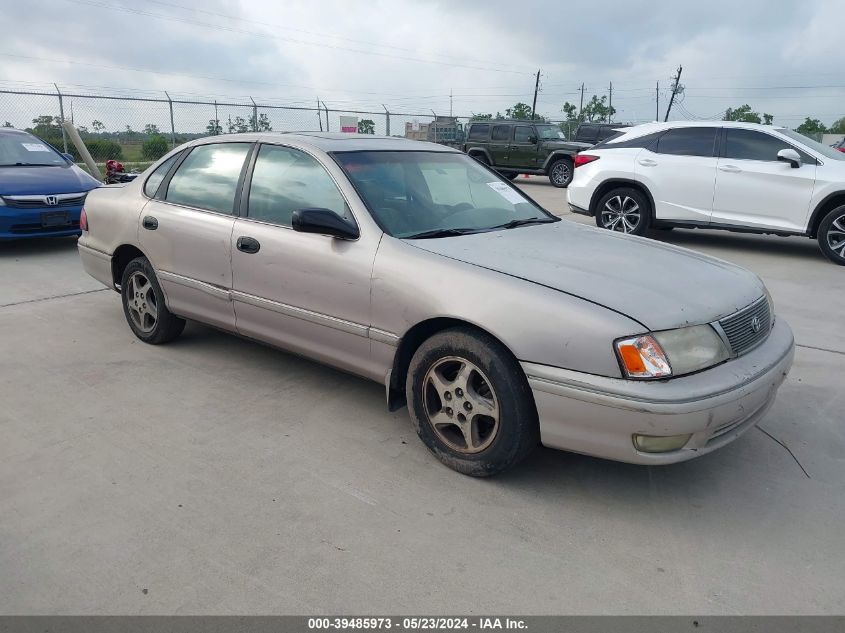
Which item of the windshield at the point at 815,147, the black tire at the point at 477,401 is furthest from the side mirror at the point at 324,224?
the windshield at the point at 815,147

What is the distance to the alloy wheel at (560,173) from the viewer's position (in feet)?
61.4

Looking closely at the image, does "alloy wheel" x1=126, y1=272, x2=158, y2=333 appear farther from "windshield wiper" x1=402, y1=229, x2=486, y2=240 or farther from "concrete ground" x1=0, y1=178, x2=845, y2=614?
"windshield wiper" x1=402, y1=229, x2=486, y2=240

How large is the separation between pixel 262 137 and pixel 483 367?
2.26 m

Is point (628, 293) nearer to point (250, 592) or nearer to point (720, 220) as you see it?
point (250, 592)

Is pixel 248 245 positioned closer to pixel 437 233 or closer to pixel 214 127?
→ pixel 437 233

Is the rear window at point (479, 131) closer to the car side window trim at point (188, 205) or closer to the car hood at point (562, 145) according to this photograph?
the car hood at point (562, 145)

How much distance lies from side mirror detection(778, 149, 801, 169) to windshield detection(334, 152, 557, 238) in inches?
206

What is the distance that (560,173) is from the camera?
18859mm

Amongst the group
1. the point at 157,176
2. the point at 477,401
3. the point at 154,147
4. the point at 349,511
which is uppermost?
the point at 157,176

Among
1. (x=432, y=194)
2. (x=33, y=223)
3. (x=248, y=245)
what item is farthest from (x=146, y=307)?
(x=33, y=223)

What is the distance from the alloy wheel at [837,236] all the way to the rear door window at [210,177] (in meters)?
7.06

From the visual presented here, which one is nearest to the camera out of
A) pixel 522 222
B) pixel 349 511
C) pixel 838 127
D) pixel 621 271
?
pixel 349 511

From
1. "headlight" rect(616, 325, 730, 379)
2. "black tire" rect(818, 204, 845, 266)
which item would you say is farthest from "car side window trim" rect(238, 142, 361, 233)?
"black tire" rect(818, 204, 845, 266)

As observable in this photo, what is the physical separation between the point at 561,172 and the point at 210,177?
613 inches
